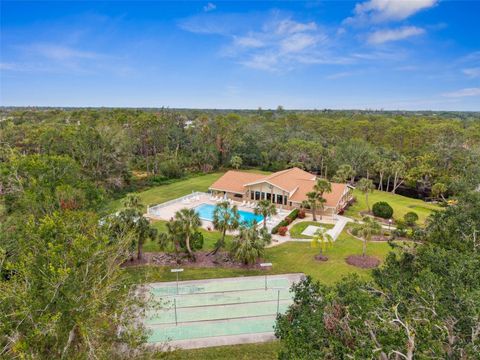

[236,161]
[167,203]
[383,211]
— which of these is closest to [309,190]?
[383,211]

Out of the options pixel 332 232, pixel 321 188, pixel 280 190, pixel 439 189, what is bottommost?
pixel 332 232

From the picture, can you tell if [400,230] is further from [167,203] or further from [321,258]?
[167,203]

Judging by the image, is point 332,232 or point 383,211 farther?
point 383,211

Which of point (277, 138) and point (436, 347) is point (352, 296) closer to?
point (436, 347)

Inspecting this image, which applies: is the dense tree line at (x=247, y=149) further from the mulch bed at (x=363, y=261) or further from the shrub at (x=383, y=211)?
the mulch bed at (x=363, y=261)

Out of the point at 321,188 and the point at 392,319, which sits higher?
the point at 392,319

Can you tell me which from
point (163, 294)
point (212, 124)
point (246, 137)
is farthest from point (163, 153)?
point (163, 294)
